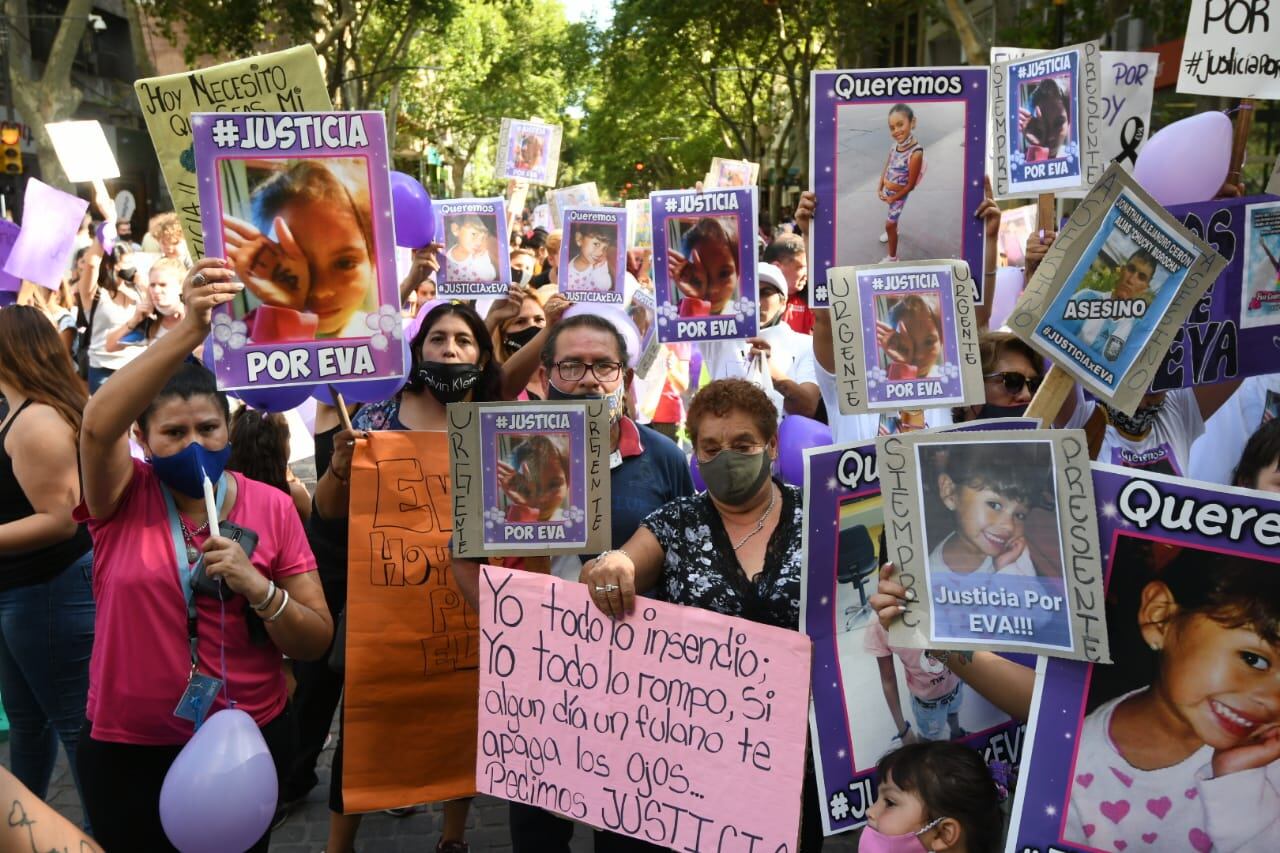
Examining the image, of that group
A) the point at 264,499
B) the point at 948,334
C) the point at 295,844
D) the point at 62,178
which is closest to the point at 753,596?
the point at 948,334

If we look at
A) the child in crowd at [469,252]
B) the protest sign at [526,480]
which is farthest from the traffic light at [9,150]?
the protest sign at [526,480]

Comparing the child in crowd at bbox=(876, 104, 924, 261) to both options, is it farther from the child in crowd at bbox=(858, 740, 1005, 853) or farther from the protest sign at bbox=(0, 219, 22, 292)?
the protest sign at bbox=(0, 219, 22, 292)

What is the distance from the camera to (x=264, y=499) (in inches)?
122

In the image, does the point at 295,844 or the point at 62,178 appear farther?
the point at 62,178

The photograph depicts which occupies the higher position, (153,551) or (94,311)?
(94,311)

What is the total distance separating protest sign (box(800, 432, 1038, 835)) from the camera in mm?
2754

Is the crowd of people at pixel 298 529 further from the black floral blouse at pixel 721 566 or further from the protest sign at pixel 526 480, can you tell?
the protest sign at pixel 526 480

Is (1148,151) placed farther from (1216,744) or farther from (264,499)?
(264,499)

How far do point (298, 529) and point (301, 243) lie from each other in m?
0.77

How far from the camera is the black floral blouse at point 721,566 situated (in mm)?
2936

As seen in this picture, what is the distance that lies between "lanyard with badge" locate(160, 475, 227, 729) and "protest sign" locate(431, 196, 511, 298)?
17.0 ft

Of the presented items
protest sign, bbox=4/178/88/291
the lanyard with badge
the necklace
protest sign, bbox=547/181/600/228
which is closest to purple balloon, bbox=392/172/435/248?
protest sign, bbox=4/178/88/291

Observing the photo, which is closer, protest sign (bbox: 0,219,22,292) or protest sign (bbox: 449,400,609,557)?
protest sign (bbox: 449,400,609,557)

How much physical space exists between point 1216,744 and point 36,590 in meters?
3.51
